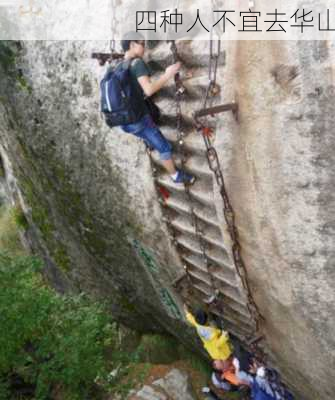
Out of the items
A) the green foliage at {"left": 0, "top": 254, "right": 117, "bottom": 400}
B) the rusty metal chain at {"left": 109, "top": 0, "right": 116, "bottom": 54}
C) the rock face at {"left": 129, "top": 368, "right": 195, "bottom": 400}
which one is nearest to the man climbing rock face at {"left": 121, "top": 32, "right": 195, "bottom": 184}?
the rusty metal chain at {"left": 109, "top": 0, "right": 116, "bottom": 54}

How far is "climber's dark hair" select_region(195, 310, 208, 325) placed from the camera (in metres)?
6.50

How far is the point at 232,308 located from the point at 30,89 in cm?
401

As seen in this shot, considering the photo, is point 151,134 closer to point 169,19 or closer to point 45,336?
point 169,19

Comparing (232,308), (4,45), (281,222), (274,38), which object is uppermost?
(4,45)

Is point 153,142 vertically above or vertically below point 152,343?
above

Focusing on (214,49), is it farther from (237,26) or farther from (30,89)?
(30,89)

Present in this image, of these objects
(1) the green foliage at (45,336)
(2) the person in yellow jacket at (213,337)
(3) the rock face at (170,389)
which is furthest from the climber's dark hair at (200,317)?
(3) the rock face at (170,389)

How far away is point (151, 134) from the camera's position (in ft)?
18.2

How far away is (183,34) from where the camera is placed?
5.11 metres

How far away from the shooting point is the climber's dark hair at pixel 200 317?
6.50m

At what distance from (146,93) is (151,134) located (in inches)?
25.9

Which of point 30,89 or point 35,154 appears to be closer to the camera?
point 30,89

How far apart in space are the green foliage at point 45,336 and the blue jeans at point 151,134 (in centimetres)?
274

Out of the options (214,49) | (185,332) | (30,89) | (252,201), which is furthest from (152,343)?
(214,49)
